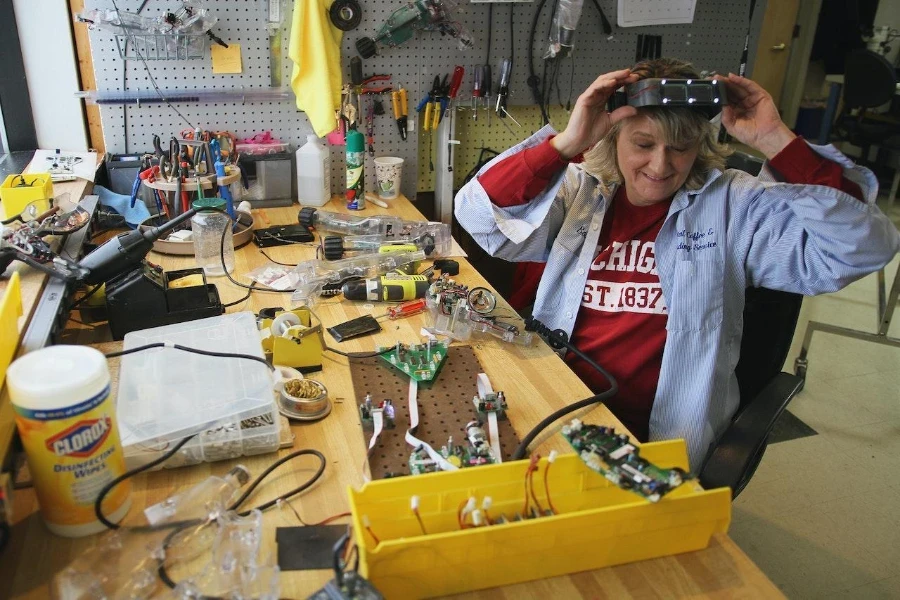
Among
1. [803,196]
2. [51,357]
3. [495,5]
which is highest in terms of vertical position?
[495,5]

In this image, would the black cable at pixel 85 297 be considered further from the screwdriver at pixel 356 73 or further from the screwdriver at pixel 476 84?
the screwdriver at pixel 476 84

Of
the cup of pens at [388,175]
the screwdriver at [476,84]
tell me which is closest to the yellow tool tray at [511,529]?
the cup of pens at [388,175]

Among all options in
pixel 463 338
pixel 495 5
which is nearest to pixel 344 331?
pixel 463 338

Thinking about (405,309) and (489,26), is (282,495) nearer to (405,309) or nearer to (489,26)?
(405,309)

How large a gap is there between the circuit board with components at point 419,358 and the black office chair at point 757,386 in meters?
0.50

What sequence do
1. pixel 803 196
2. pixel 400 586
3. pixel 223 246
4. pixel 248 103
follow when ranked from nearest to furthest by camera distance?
pixel 400 586 < pixel 803 196 < pixel 223 246 < pixel 248 103

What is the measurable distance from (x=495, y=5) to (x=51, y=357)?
6.01ft

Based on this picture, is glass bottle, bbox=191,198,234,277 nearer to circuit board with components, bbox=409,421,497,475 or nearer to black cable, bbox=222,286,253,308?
black cable, bbox=222,286,253,308

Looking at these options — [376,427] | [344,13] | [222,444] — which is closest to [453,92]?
[344,13]

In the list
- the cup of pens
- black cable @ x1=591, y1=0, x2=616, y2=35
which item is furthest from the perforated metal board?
black cable @ x1=591, y1=0, x2=616, y2=35

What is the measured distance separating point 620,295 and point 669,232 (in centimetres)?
17

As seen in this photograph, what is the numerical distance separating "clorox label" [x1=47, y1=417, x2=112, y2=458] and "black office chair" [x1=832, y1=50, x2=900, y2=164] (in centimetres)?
449

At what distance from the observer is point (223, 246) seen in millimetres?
1746

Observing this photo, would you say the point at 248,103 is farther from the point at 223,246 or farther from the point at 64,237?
the point at 64,237
